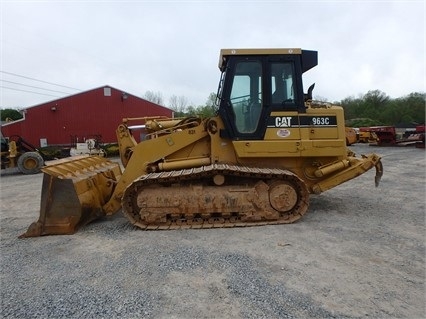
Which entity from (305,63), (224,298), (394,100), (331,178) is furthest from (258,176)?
(394,100)

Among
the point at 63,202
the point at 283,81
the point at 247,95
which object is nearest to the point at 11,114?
the point at 63,202

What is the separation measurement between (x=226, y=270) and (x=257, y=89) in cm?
334

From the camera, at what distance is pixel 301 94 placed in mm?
6062

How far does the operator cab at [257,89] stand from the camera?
6.04 metres

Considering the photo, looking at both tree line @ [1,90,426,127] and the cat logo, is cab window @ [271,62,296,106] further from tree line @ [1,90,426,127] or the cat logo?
tree line @ [1,90,426,127]

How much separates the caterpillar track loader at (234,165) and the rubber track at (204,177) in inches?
0.6

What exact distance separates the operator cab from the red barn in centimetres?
2137

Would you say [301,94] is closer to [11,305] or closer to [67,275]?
[67,275]

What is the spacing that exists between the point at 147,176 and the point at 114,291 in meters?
2.45

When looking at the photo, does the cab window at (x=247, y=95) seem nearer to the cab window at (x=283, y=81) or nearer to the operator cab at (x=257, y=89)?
the operator cab at (x=257, y=89)

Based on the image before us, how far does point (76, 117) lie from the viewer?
83.5 ft

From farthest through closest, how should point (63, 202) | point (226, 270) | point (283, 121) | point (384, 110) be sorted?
point (384, 110)
point (283, 121)
point (63, 202)
point (226, 270)

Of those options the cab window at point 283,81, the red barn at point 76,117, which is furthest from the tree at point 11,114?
the cab window at point 283,81

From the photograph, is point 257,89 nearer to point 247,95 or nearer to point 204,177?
point 247,95
